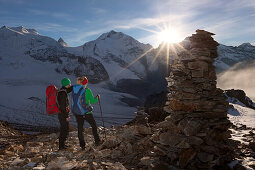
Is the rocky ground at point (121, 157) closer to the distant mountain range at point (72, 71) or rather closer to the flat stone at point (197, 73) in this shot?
the flat stone at point (197, 73)

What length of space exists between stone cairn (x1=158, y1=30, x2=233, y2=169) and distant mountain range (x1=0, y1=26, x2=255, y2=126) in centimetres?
4275

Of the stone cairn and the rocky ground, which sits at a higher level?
the stone cairn

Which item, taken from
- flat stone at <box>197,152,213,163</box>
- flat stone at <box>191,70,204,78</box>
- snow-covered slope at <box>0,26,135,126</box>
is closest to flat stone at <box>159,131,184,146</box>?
flat stone at <box>197,152,213,163</box>

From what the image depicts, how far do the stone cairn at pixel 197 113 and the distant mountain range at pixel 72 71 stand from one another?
140ft

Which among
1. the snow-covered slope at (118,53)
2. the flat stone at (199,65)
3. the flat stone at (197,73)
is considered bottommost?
the flat stone at (197,73)

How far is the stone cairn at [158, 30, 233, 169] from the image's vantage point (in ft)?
16.2

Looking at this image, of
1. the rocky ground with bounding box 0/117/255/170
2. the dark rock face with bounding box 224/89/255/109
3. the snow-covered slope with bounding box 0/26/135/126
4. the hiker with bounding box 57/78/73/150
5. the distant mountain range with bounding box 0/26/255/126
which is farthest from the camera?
the distant mountain range with bounding box 0/26/255/126

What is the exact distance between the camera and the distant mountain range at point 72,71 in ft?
210

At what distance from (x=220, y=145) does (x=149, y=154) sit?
1.72m

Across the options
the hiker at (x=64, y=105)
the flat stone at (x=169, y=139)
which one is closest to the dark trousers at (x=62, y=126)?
the hiker at (x=64, y=105)

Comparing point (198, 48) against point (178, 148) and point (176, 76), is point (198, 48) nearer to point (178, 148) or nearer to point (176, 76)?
point (176, 76)

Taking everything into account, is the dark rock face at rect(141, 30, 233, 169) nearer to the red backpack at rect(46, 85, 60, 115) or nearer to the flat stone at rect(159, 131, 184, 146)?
the flat stone at rect(159, 131, 184, 146)

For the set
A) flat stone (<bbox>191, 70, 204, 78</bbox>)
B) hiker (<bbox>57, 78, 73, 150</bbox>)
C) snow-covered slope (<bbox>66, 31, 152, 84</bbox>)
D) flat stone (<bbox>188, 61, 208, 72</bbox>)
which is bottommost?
hiker (<bbox>57, 78, 73, 150</bbox>)

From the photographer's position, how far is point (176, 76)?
219 inches
